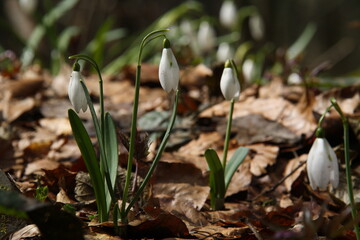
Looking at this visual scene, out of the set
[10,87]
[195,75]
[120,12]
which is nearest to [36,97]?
[10,87]

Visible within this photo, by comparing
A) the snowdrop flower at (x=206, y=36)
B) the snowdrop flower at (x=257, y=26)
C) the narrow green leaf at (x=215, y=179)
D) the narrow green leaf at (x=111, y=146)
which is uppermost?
the snowdrop flower at (x=257, y=26)

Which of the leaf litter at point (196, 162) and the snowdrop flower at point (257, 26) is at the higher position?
the snowdrop flower at point (257, 26)

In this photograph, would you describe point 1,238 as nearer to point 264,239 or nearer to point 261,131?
point 264,239

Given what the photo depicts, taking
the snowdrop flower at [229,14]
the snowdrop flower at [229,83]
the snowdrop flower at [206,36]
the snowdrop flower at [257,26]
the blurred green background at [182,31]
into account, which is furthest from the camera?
the snowdrop flower at [257,26]

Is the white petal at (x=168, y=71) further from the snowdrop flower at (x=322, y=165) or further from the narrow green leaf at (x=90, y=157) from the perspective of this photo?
the snowdrop flower at (x=322, y=165)

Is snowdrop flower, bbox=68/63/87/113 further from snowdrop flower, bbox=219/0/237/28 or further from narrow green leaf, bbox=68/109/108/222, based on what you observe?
snowdrop flower, bbox=219/0/237/28

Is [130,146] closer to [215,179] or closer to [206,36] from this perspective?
[215,179]

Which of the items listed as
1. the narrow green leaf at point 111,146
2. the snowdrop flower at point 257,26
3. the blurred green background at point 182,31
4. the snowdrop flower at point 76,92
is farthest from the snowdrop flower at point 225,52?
the snowdrop flower at point 76,92

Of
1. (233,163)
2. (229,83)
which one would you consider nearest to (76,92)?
(229,83)
